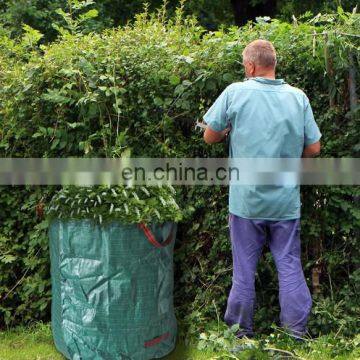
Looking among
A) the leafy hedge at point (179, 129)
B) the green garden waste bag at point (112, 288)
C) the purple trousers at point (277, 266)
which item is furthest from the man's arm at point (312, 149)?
the green garden waste bag at point (112, 288)

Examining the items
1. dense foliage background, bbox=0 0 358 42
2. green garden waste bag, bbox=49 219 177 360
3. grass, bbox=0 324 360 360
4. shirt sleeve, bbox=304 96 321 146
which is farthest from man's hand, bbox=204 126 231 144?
dense foliage background, bbox=0 0 358 42

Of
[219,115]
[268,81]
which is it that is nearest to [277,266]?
[219,115]

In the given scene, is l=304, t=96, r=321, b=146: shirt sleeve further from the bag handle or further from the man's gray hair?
the bag handle

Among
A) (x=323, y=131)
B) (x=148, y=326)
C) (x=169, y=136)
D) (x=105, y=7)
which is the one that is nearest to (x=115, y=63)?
(x=169, y=136)

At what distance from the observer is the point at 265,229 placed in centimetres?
340

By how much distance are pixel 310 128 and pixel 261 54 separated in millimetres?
520

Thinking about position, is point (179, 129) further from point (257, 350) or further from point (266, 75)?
point (257, 350)

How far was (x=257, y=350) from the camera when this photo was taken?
3193 mm

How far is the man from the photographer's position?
128 inches

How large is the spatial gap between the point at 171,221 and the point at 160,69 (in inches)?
41.1

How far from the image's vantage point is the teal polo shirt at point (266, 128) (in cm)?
324

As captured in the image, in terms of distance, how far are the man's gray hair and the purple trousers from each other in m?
0.92

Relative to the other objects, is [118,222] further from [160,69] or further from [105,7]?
[105,7]

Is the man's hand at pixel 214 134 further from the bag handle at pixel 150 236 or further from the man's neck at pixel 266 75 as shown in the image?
the bag handle at pixel 150 236
